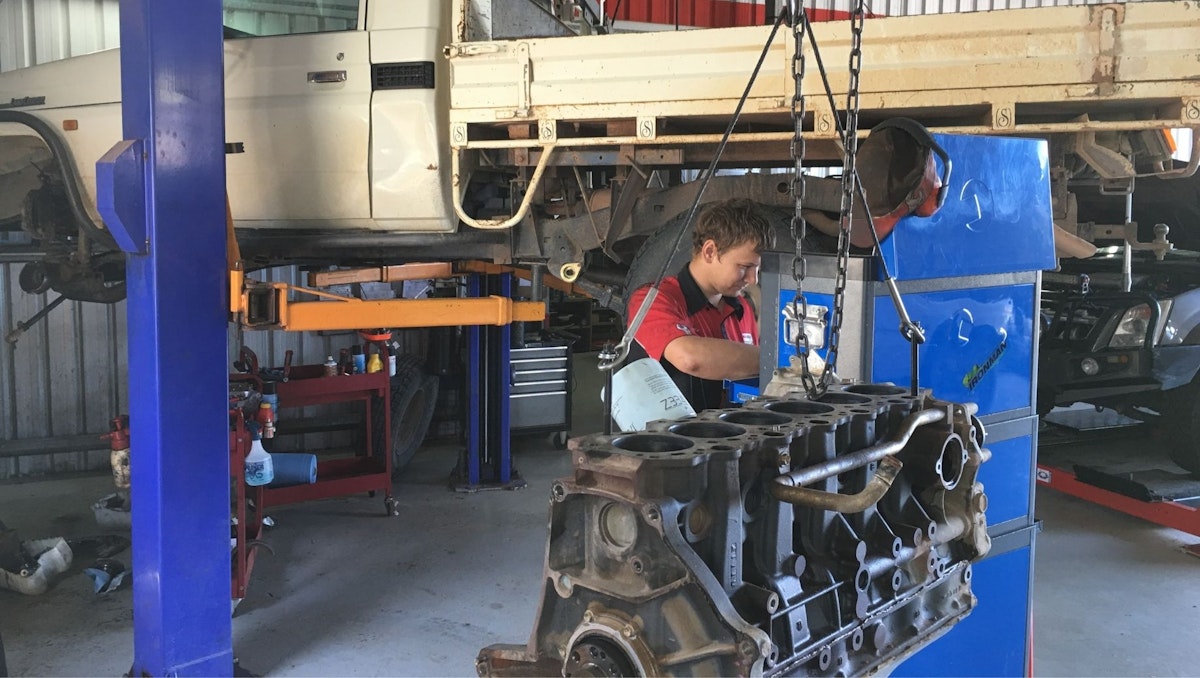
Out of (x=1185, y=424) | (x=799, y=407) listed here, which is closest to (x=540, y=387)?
(x=1185, y=424)

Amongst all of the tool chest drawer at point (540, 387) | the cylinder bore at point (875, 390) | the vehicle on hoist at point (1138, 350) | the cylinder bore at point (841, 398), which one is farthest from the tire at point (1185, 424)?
the cylinder bore at point (841, 398)

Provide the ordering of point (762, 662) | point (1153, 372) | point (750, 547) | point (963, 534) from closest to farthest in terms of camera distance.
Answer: point (762, 662) < point (750, 547) < point (963, 534) < point (1153, 372)

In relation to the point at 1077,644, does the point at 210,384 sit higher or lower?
higher

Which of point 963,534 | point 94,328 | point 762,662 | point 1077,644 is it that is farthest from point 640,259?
point 94,328

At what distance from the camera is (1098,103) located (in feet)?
10.2

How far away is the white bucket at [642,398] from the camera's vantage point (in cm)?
182

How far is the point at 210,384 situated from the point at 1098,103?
3116 millimetres

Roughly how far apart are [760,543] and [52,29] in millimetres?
6369

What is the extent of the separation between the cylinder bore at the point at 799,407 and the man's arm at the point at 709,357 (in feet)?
3.21

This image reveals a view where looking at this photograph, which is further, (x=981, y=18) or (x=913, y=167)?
(x=981, y=18)

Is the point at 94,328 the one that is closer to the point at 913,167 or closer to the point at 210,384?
the point at 210,384

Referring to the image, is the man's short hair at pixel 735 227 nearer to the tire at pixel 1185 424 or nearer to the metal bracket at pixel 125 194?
the metal bracket at pixel 125 194

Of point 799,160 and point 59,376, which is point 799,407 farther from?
point 59,376

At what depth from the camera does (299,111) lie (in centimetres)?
402
